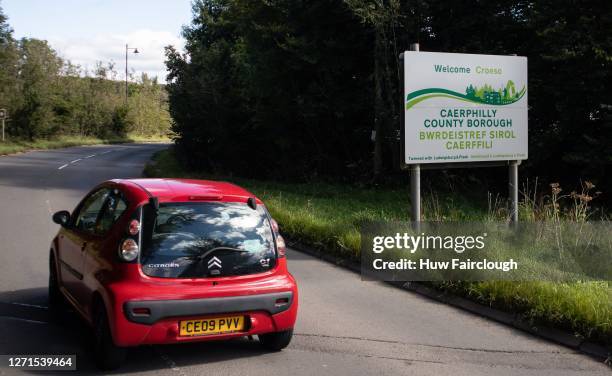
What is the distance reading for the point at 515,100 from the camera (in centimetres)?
1131

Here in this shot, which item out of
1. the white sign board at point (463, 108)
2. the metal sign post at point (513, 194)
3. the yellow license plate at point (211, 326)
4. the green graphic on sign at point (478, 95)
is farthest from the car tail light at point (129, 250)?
the metal sign post at point (513, 194)

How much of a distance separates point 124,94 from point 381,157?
2834 inches

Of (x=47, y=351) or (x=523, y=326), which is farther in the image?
(x=523, y=326)

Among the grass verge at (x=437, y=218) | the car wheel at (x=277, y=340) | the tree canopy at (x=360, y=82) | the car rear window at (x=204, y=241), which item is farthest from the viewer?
the tree canopy at (x=360, y=82)

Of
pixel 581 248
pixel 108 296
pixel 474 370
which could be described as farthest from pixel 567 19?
pixel 108 296

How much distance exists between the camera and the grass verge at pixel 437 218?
6484 mm

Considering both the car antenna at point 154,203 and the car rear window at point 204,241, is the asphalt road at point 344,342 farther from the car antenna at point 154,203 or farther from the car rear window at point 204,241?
the car antenna at point 154,203

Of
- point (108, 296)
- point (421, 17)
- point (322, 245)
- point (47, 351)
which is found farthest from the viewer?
point (421, 17)

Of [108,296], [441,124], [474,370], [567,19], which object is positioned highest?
[567,19]

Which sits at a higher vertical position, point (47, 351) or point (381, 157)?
point (381, 157)

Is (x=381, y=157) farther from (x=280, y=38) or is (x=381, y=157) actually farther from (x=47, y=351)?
(x=47, y=351)

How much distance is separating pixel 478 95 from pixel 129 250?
7.30 metres

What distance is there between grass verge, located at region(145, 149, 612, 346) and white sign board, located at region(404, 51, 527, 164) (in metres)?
1.19

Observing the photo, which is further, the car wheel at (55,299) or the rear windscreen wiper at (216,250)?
the car wheel at (55,299)
